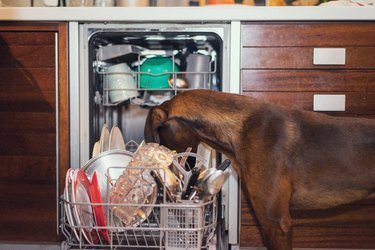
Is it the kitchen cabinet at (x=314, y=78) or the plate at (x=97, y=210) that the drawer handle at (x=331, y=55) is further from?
the plate at (x=97, y=210)

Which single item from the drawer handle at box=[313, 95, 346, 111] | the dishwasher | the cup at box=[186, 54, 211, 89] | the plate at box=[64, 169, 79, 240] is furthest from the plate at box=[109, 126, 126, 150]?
the drawer handle at box=[313, 95, 346, 111]

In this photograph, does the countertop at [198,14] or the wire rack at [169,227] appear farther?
the countertop at [198,14]

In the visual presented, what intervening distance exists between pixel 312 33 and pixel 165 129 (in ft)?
1.97

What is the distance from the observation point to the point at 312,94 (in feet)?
5.31

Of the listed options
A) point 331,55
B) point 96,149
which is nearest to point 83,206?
point 96,149

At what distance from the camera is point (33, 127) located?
1649 millimetres

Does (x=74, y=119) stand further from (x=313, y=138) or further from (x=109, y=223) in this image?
(x=313, y=138)

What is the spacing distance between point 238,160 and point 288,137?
0.54 ft

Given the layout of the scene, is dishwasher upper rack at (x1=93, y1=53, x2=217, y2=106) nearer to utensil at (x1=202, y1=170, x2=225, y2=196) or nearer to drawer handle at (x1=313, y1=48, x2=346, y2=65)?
drawer handle at (x1=313, y1=48, x2=346, y2=65)

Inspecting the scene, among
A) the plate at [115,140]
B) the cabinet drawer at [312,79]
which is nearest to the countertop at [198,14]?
the cabinet drawer at [312,79]

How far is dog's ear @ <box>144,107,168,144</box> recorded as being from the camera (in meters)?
1.41

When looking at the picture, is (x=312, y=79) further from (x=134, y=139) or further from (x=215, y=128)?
(x=134, y=139)

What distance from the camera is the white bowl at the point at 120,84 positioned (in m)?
1.81

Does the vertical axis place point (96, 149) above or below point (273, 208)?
above
